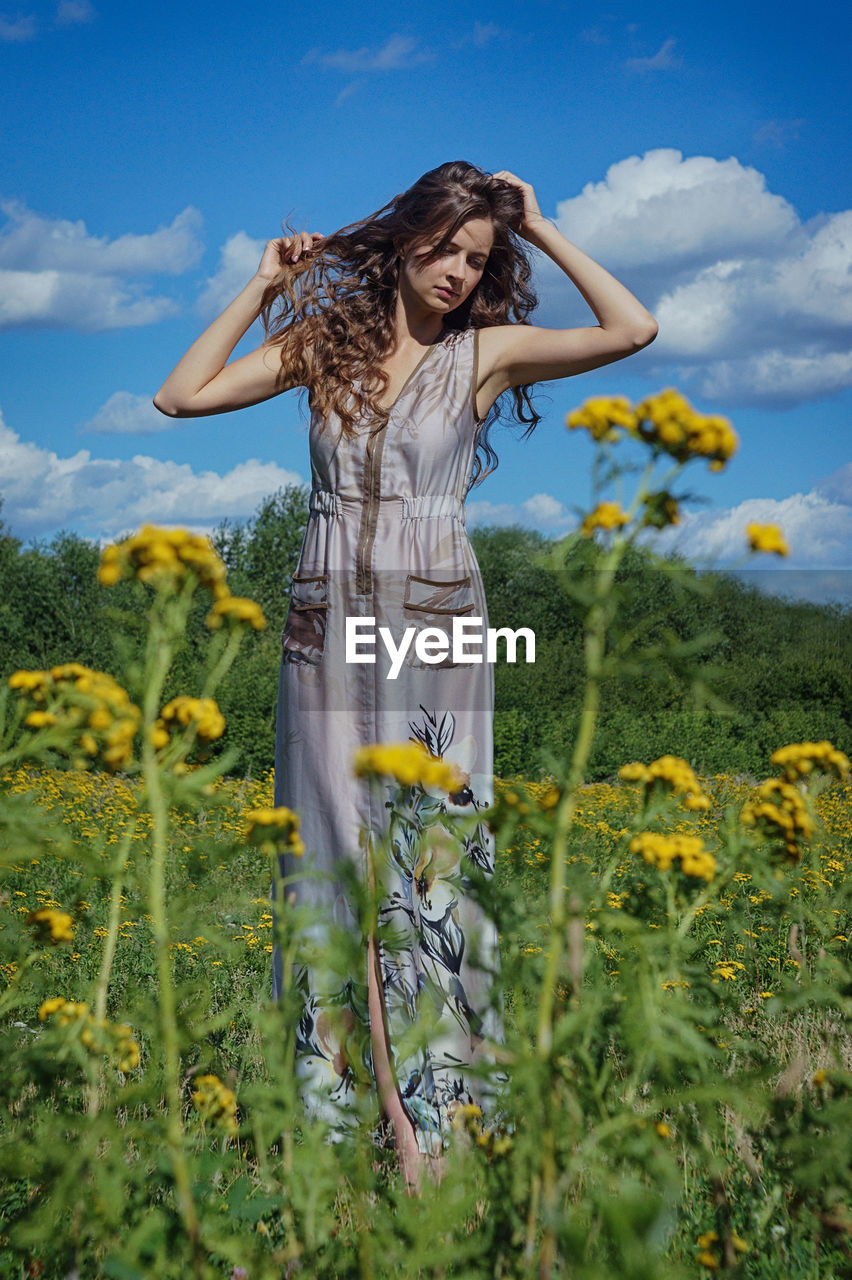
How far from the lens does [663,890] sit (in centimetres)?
118

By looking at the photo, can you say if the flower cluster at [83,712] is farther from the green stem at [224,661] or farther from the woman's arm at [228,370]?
the woman's arm at [228,370]

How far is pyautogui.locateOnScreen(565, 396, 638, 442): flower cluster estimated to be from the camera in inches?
37.6

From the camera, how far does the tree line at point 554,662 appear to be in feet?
39.6

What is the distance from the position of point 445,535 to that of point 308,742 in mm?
582

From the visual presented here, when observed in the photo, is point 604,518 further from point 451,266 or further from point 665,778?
point 451,266

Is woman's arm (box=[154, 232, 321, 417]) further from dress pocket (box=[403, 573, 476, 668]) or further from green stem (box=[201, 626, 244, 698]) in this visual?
green stem (box=[201, 626, 244, 698])

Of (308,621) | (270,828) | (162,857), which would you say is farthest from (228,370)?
(162,857)

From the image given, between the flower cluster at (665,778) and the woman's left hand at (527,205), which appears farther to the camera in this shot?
the woman's left hand at (527,205)

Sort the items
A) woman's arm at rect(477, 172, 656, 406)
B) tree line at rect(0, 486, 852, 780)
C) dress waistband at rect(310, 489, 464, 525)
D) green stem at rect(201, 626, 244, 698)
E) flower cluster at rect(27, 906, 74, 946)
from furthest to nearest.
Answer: tree line at rect(0, 486, 852, 780)
dress waistband at rect(310, 489, 464, 525)
woman's arm at rect(477, 172, 656, 406)
flower cluster at rect(27, 906, 74, 946)
green stem at rect(201, 626, 244, 698)

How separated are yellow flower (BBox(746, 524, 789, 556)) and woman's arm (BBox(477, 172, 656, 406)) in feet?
4.28

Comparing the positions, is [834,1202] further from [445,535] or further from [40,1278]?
[445,535]

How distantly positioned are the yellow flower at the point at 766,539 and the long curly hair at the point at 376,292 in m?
1.44

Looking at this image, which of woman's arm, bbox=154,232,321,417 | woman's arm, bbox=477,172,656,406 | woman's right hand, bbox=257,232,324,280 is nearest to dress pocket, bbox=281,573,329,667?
woman's arm, bbox=154,232,321,417

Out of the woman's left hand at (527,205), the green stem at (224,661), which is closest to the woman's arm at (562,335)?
the woman's left hand at (527,205)
